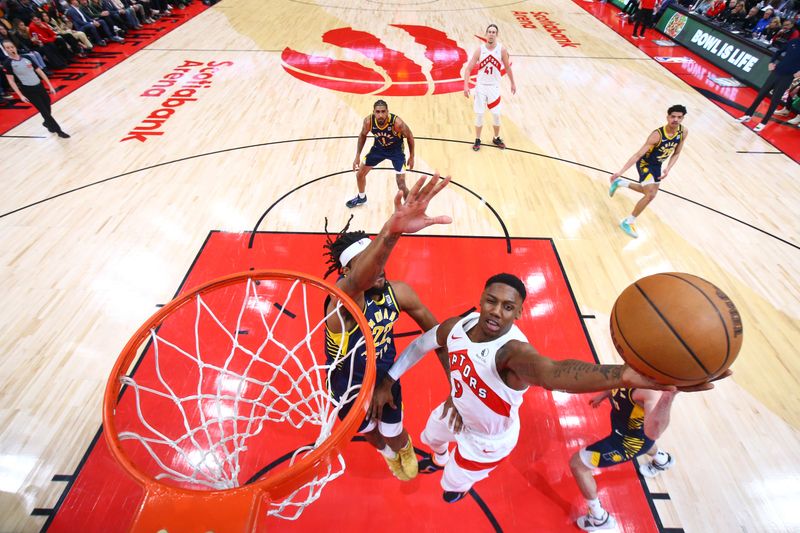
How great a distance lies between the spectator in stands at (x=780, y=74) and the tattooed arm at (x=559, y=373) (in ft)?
28.9

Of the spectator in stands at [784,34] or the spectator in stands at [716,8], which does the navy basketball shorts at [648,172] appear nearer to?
the spectator in stands at [784,34]

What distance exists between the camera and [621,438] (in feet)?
8.20

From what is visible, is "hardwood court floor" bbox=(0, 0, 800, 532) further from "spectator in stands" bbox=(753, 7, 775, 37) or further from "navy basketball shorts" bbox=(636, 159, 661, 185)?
"spectator in stands" bbox=(753, 7, 775, 37)

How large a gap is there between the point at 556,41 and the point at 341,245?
12.4m

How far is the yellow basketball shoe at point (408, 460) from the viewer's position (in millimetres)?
2852

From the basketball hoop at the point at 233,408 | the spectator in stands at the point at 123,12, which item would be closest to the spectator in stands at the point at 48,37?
the spectator in stands at the point at 123,12

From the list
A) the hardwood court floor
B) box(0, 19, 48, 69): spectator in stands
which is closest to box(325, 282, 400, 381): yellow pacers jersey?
the hardwood court floor

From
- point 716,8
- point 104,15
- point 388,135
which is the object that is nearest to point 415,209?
point 388,135

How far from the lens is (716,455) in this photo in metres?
3.19

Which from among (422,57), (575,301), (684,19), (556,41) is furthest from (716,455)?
(684,19)

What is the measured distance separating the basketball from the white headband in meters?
1.34

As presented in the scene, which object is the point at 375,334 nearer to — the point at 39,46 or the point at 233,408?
the point at 233,408

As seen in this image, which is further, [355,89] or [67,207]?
[355,89]

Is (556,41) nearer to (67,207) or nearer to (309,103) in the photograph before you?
(309,103)
